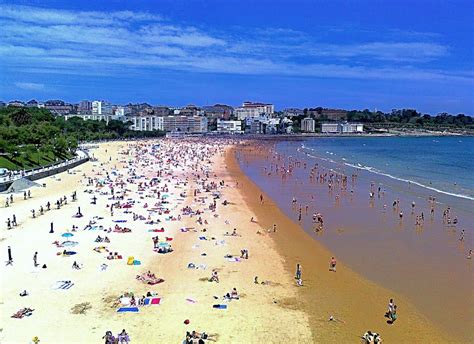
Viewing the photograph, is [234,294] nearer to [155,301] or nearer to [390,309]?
[155,301]

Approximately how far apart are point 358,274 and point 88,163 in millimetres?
45337

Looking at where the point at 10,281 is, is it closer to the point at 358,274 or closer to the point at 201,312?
the point at 201,312

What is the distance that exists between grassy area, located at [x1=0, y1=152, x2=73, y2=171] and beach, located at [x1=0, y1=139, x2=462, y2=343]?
1120cm

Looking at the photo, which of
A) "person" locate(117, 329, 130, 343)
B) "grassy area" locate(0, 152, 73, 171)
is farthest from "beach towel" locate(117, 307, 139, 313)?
"grassy area" locate(0, 152, 73, 171)

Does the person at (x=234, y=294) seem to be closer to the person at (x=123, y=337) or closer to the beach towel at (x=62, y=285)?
the person at (x=123, y=337)

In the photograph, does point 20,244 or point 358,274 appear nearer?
point 358,274

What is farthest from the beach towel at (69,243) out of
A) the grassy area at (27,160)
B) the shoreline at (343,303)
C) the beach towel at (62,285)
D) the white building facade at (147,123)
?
the white building facade at (147,123)

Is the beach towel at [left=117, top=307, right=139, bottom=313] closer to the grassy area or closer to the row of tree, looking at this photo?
the grassy area

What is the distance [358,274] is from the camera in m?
19.0

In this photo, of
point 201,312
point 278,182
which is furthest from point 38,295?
point 278,182

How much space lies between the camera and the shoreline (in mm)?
13852

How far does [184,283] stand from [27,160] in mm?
33397

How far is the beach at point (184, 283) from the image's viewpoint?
45.2ft

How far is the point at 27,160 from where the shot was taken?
149ft
